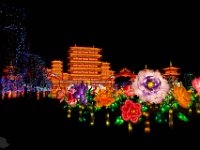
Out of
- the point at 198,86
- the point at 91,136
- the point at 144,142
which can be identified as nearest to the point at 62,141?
the point at 91,136

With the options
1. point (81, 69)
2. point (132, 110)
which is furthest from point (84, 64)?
point (132, 110)

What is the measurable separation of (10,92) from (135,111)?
130 ft

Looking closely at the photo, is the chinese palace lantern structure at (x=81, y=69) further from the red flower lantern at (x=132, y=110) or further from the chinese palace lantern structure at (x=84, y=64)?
the red flower lantern at (x=132, y=110)

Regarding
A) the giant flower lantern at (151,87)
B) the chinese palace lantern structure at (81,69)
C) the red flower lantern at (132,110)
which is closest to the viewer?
the giant flower lantern at (151,87)

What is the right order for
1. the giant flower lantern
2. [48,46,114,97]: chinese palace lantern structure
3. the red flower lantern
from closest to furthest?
the giant flower lantern, the red flower lantern, [48,46,114,97]: chinese palace lantern structure

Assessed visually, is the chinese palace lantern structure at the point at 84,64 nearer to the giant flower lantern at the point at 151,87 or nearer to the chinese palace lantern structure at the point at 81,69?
the chinese palace lantern structure at the point at 81,69

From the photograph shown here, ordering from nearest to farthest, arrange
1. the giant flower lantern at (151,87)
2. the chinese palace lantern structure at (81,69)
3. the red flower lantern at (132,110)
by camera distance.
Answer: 1. the giant flower lantern at (151,87)
2. the red flower lantern at (132,110)
3. the chinese palace lantern structure at (81,69)

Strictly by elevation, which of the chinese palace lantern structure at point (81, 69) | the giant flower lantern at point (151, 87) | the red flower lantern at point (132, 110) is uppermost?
the chinese palace lantern structure at point (81, 69)

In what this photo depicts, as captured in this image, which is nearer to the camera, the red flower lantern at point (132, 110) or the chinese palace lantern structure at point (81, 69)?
the red flower lantern at point (132, 110)

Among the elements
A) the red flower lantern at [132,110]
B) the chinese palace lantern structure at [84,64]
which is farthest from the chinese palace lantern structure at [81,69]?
the red flower lantern at [132,110]

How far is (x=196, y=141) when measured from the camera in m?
6.54

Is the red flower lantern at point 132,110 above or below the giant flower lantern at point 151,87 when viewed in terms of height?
below

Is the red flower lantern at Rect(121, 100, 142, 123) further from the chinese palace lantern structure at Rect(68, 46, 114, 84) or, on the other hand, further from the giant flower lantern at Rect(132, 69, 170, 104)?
the chinese palace lantern structure at Rect(68, 46, 114, 84)

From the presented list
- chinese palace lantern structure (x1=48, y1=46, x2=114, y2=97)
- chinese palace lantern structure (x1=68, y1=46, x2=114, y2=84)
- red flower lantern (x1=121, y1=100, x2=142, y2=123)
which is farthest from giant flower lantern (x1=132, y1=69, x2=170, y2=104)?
chinese palace lantern structure (x1=68, y1=46, x2=114, y2=84)
